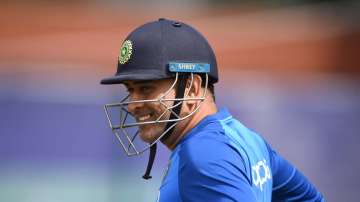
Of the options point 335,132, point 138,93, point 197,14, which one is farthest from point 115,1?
point 138,93

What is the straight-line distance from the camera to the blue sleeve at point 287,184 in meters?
2.32

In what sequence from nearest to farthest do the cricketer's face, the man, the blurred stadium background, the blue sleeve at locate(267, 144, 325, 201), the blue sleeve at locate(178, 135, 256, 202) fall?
the blue sleeve at locate(178, 135, 256, 202) < the man < the cricketer's face < the blue sleeve at locate(267, 144, 325, 201) < the blurred stadium background

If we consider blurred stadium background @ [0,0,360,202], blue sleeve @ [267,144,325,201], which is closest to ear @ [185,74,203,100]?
blue sleeve @ [267,144,325,201]

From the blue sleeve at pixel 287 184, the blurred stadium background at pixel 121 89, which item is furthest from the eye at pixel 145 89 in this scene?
the blurred stadium background at pixel 121 89

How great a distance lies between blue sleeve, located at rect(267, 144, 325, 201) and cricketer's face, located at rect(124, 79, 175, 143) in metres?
0.47

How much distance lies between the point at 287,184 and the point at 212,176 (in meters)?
0.73

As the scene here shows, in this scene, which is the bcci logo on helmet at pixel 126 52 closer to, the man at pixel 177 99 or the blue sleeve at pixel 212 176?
the man at pixel 177 99

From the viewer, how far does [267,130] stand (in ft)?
13.6

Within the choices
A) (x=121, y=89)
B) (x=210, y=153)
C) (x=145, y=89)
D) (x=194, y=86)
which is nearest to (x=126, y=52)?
(x=145, y=89)

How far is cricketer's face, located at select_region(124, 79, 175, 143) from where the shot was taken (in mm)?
A: 1986

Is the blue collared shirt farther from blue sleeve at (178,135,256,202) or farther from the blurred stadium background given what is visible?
the blurred stadium background

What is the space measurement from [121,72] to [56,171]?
188 cm

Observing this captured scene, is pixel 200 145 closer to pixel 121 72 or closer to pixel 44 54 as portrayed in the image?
pixel 121 72

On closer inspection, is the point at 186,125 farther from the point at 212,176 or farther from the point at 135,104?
the point at 212,176
